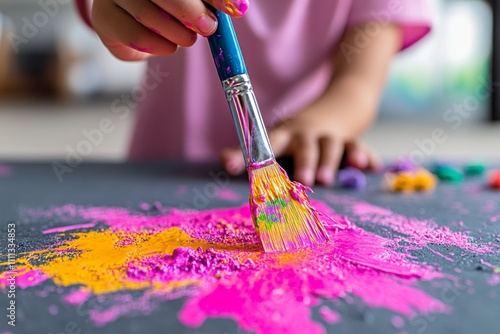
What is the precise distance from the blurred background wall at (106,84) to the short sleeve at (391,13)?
1.07 metres

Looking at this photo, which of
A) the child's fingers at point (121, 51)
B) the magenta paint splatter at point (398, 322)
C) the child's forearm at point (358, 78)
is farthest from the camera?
the child's forearm at point (358, 78)

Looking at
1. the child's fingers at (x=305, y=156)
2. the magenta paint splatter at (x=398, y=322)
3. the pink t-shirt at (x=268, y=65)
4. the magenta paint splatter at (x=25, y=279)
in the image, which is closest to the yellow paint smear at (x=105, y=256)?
the magenta paint splatter at (x=25, y=279)

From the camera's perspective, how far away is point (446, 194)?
66 cm

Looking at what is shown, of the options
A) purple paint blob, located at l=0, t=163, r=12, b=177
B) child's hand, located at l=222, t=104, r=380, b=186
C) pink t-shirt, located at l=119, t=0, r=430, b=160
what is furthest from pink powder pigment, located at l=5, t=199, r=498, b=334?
pink t-shirt, located at l=119, t=0, r=430, b=160

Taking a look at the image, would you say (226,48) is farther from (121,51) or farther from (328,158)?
(328,158)

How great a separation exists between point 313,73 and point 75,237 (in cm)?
58

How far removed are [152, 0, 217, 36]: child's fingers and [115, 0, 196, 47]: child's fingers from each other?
0.02 m

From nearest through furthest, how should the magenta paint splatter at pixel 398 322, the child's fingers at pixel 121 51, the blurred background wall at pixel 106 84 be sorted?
the magenta paint splatter at pixel 398 322
the child's fingers at pixel 121 51
the blurred background wall at pixel 106 84

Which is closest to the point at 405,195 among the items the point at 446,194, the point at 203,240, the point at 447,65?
the point at 446,194

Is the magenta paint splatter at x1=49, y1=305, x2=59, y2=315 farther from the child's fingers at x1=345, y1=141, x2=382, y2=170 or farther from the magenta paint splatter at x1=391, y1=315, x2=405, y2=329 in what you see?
the child's fingers at x1=345, y1=141, x2=382, y2=170

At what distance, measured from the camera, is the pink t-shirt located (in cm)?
93

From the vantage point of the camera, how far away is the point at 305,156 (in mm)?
753

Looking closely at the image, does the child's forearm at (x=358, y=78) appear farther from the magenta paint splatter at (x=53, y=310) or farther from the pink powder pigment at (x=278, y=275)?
the magenta paint splatter at (x=53, y=310)

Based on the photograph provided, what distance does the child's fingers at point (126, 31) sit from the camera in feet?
1.68
